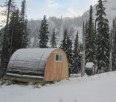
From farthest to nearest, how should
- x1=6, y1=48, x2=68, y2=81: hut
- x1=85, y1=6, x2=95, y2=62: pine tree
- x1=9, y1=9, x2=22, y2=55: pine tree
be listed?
x1=85, y1=6, x2=95, y2=62: pine tree → x1=9, y1=9, x2=22, y2=55: pine tree → x1=6, y1=48, x2=68, y2=81: hut

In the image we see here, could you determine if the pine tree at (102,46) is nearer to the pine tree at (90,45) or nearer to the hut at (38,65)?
the pine tree at (90,45)

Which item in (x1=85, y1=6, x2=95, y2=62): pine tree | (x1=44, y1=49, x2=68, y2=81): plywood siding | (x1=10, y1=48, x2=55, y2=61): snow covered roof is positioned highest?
(x1=85, y1=6, x2=95, y2=62): pine tree

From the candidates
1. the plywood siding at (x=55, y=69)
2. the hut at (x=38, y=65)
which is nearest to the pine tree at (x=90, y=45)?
the plywood siding at (x=55, y=69)

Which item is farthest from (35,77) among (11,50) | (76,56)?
(76,56)

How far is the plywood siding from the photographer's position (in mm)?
23094

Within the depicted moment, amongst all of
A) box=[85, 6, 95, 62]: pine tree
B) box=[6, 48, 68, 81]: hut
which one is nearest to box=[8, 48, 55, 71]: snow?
box=[6, 48, 68, 81]: hut

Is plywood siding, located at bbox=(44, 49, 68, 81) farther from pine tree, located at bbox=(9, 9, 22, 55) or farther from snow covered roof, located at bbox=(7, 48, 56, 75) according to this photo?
pine tree, located at bbox=(9, 9, 22, 55)

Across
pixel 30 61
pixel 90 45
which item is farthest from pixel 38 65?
pixel 90 45

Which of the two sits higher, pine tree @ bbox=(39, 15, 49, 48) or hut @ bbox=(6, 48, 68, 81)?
pine tree @ bbox=(39, 15, 49, 48)

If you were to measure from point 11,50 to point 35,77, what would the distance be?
2464cm

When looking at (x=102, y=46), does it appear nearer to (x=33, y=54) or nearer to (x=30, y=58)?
(x=33, y=54)

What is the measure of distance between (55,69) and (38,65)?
2.33m

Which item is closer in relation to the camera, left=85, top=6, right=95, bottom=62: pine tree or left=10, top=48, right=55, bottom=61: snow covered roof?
left=10, top=48, right=55, bottom=61: snow covered roof

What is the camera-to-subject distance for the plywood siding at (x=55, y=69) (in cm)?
2309
